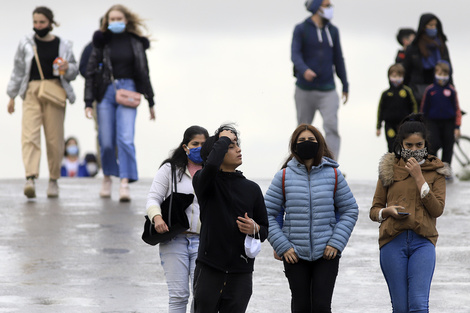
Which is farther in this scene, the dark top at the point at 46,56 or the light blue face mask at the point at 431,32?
the light blue face mask at the point at 431,32

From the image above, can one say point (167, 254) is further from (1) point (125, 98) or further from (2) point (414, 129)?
(1) point (125, 98)

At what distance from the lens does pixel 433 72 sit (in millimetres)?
17875

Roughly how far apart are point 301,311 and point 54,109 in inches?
322

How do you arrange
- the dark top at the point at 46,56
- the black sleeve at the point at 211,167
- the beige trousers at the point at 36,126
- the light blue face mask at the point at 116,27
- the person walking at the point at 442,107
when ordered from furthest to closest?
the person walking at the point at 442,107, the beige trousers at the point at 36,126, the dark top at the point at 46,56, the light blue face mask at the point at 116,27, the black sleeve at the point at 211,167

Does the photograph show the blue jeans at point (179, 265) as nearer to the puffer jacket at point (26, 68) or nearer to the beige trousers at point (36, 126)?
the puffer jacket at point (26, 68)

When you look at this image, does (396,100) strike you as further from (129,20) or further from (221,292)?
(221,292)

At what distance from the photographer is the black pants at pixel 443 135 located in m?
17.3

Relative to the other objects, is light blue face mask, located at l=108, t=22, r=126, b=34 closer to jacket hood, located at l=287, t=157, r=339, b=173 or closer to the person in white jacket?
the person in white jacket

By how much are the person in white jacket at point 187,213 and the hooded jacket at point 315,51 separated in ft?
26.7

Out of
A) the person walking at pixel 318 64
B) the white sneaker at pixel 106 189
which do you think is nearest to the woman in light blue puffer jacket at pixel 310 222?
the white sneaker at pixel 106 189

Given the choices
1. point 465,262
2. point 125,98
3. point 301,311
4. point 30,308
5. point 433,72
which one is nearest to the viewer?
point 301,311

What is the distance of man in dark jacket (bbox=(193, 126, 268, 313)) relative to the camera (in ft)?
23.7

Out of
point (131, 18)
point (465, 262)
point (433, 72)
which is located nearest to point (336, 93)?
point (433, 72)

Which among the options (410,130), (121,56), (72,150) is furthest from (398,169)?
(72,150)
